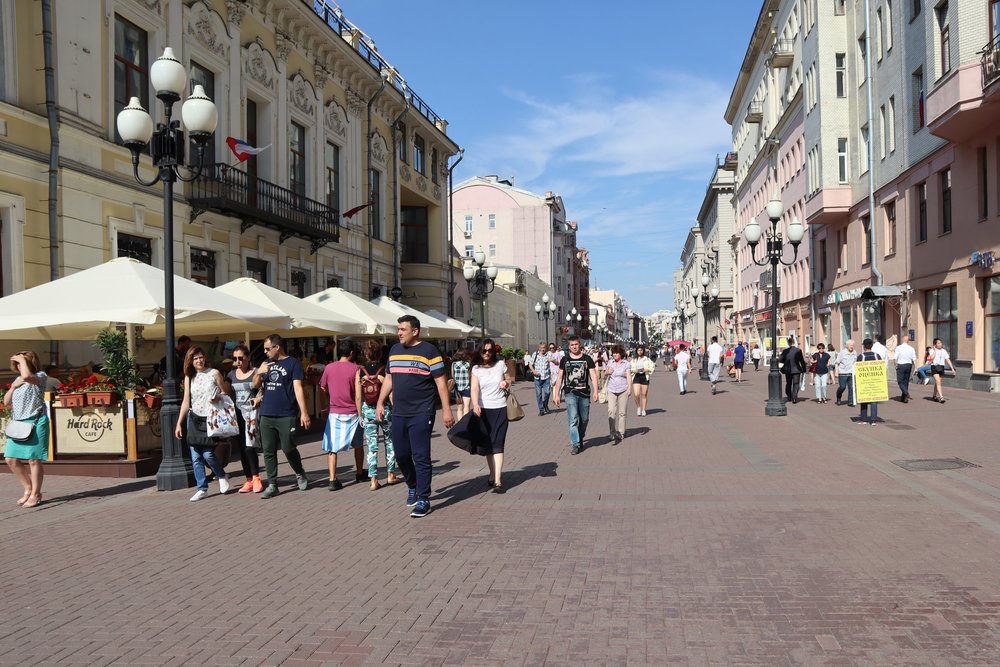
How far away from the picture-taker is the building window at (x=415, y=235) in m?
35.6

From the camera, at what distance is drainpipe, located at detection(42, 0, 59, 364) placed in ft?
44.9

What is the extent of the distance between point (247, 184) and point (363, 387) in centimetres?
1244

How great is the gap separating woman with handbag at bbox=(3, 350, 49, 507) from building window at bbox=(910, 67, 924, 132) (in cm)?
A: 2500

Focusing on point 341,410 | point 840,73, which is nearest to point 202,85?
point 341,410

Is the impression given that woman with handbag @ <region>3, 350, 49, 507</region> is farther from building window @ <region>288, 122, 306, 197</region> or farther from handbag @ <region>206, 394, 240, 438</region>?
building window @ <region>288, 122, 306, 197</region>

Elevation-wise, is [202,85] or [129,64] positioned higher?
[202,85]

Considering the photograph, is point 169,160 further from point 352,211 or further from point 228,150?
point 352,211

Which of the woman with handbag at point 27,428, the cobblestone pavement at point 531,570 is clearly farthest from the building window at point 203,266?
the woman with handbag at point 27,428

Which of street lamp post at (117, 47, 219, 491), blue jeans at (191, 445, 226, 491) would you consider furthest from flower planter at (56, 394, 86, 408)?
blue jeans at (191, 445, 226, 491)

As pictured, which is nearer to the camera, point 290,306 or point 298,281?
point 290,306

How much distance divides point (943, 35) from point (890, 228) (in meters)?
8.00

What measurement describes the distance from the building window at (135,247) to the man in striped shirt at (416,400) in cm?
1042

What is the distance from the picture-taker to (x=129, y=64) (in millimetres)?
16234

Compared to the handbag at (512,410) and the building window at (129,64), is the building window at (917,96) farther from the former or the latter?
the building window at (129,64)
